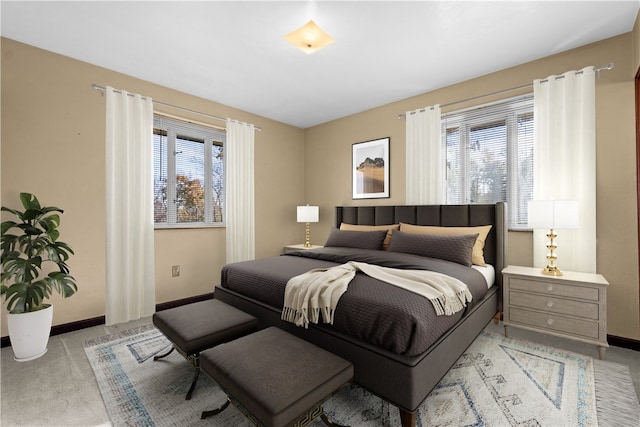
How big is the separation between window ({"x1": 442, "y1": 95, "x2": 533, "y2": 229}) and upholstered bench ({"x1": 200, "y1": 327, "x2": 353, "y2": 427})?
265 cm

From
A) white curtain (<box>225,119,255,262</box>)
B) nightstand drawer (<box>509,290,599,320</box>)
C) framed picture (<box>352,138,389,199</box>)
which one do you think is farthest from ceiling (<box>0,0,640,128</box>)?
nightstand drawer (<box>509,290,599,320</box>)

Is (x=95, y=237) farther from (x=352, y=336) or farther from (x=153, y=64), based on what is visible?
(x=352, y=336)

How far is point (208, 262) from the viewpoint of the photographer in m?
3.84

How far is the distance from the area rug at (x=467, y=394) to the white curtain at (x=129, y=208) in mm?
786

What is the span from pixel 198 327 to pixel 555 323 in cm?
280

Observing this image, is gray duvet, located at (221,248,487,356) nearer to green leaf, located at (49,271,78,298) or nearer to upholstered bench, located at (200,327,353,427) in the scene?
upholstered bench, located at (200,327,353,427)

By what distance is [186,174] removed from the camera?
12.2ft

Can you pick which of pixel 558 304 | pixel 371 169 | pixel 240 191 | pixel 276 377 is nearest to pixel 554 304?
pixel 558 304

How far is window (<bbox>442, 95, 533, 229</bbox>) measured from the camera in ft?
9.71

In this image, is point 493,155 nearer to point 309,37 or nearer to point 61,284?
point 309,37

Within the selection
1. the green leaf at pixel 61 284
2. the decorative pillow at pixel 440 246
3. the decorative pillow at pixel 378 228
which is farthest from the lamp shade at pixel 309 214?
the green leaf at pixel 61 284

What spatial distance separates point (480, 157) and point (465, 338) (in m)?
2.14

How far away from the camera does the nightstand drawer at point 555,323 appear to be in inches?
88.1

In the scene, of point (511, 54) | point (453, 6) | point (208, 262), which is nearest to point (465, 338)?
point (453, 6)
